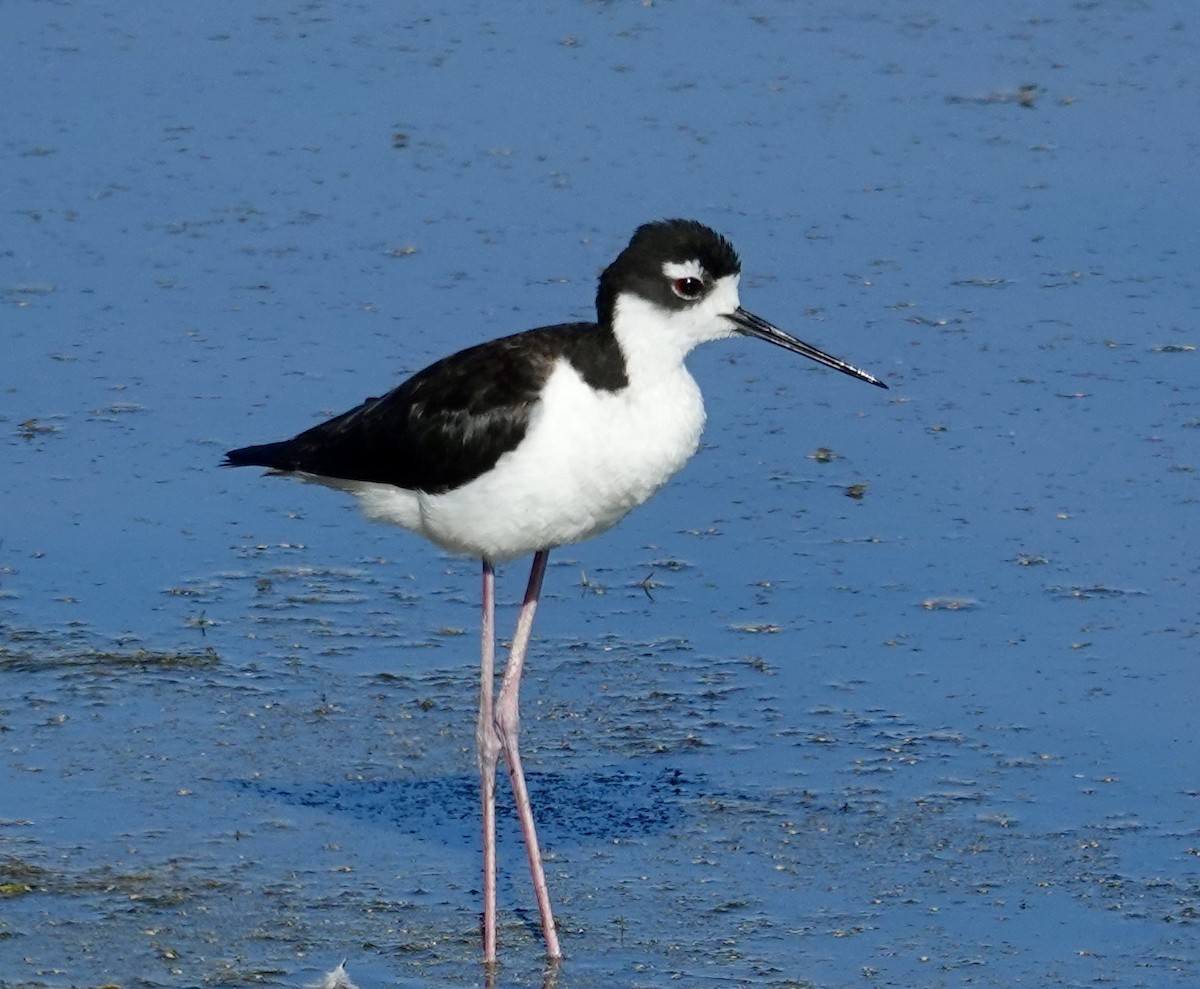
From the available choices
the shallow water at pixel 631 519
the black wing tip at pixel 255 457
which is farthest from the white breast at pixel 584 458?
the shallow water at pixel 631 519

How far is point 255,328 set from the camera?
880cm

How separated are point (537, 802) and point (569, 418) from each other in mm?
1249

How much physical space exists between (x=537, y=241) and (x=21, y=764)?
375 cm

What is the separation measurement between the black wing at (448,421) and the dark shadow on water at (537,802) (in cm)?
84

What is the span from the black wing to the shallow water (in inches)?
33.2

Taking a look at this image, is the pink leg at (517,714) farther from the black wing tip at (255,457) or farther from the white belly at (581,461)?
the black wing tip at (255,457)

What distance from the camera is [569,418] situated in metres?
5.55

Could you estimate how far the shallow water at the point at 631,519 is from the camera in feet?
18.9

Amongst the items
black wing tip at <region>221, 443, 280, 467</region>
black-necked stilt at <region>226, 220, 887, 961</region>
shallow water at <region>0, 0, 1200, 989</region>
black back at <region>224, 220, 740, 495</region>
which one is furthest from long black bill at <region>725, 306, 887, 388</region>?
black wing tip at <region>221, 443, 280, 467</region>

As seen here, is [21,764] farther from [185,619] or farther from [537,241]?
[537,241]

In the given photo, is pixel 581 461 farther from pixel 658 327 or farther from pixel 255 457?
pixel 255 457

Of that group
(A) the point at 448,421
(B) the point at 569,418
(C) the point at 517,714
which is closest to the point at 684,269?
(B) the point at 569,418

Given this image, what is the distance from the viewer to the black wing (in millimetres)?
5648

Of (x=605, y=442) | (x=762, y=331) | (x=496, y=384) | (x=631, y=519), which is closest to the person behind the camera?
(x=605, y=442)
